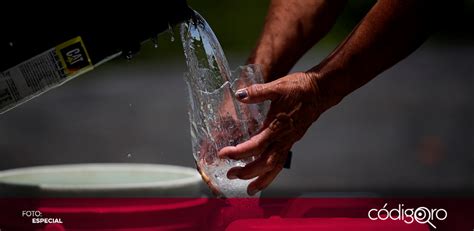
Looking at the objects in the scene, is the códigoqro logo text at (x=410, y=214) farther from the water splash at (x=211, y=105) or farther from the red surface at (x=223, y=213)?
the water splash at (x=211, y=105)

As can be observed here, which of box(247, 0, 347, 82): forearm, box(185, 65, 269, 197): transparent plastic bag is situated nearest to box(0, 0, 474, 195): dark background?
box(247, 0, 347, 82): forearm

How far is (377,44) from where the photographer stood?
1.65 meters

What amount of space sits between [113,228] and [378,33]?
0.67m

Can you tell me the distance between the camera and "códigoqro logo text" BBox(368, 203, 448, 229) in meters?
1.80

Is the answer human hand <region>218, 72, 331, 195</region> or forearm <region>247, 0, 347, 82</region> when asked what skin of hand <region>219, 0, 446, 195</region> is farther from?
forearm <region>247, 0, 347, 82</region>

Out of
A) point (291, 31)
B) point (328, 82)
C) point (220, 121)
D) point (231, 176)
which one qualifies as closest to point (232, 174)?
point (231, 176)

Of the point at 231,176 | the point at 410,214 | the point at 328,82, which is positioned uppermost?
the point at 328,82

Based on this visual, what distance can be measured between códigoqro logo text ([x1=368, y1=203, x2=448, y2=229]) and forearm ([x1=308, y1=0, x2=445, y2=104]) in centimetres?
27

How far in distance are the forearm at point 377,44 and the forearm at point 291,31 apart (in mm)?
201

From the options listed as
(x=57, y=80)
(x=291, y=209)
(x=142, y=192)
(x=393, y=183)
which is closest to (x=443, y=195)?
(x=393, y=183)

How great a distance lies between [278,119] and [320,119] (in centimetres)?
30

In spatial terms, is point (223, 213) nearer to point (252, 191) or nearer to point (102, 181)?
point (252, 191)

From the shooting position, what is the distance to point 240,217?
1.83 meters

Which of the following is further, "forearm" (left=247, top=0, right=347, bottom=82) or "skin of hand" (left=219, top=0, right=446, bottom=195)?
"forearm" (left=247, top=0, right=347, bottom=82)
